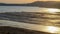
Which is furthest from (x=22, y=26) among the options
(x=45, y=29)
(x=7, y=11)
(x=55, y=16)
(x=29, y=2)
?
(x=29, y=2)

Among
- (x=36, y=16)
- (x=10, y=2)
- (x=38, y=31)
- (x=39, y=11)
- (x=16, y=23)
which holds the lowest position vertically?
(x=38, y=31)

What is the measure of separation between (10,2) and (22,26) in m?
1.35

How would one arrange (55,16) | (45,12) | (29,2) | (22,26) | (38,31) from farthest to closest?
(29,2) < (45,12) < (55,16) < (22,26) < (38,31)

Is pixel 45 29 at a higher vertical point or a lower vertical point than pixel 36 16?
lower

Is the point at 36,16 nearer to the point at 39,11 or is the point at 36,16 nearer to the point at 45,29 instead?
the point at 39,11

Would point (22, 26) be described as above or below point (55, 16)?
below

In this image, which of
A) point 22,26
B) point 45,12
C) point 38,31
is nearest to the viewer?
point 38,31

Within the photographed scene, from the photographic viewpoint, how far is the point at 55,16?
2336mm

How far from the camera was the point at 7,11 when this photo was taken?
2691mm

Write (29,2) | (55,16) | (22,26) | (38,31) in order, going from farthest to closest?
(29,2), (55,16), (22,26), (38,31)

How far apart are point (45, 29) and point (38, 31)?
10 centimetres

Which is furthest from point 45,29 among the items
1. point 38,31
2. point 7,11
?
point 7,11

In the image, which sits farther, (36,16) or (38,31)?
(36,16)

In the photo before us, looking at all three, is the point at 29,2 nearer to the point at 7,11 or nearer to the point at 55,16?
the point at 7,11
